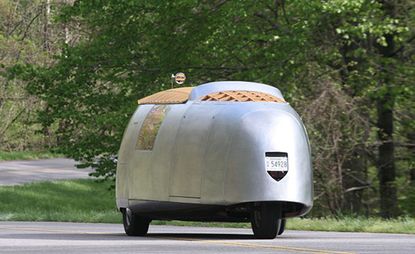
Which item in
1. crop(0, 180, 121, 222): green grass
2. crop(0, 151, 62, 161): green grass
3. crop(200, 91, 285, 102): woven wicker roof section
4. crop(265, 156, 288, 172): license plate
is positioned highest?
crop(200, 91, 285, 102): woven wicker roof section

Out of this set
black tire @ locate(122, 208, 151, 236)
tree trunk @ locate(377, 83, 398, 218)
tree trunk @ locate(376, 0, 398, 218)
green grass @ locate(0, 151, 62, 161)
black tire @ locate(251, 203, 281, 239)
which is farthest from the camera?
green grass @ locate(0, 151, 62, 161)

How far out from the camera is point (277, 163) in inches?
645

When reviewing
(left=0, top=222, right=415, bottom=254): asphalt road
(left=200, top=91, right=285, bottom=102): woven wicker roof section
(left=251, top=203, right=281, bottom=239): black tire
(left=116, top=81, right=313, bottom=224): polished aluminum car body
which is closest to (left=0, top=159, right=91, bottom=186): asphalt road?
(left=116, top=81, right=313, bottom=224): polished aluminum car body

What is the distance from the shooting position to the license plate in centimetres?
1633

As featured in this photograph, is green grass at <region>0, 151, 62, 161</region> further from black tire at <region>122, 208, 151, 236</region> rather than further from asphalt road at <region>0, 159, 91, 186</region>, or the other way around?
black tire at <region>122, 208, 151, 236</region>

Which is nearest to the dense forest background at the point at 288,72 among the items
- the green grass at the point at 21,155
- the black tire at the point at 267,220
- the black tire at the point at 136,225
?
the black tire at the point at 136,225

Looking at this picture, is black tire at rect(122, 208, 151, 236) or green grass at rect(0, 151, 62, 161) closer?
black tire at rect(122, 208, 151, 236)

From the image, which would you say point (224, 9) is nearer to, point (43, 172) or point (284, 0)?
point (284, 0)

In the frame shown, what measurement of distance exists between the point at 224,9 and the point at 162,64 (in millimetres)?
2801

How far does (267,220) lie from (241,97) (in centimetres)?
165

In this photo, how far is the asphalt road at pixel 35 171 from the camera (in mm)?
50656

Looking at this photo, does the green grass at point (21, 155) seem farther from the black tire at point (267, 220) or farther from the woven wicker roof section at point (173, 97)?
the black tire at point (267, 220)

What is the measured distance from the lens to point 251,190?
1625cm

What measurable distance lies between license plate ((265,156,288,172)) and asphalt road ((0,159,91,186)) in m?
32.8
